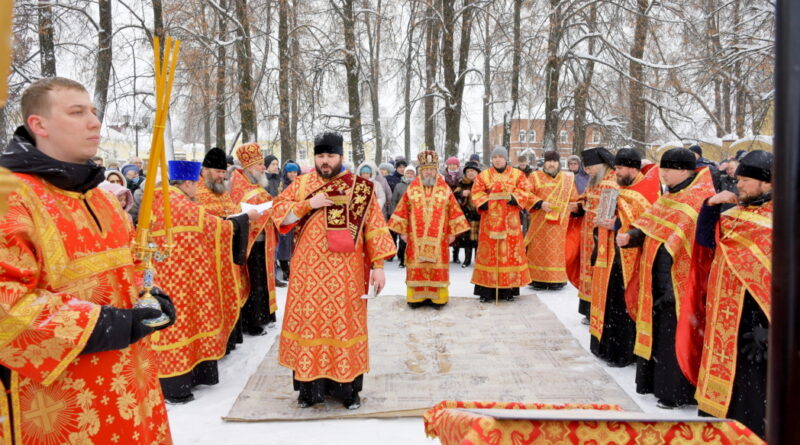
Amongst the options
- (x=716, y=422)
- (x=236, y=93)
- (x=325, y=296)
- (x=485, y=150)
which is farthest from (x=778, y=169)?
(x=485, y=150)

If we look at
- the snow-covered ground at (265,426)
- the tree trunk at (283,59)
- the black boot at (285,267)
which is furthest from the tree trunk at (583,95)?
the snow-covered ground at (265,426)

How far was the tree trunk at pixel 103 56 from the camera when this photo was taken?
11102 mm

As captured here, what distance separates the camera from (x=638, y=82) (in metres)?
12.9

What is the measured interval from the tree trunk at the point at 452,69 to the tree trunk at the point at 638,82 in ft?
13.8

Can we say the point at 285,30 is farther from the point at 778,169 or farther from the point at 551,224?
the point at 778,169

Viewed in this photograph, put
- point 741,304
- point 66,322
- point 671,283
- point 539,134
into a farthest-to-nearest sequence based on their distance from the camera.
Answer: point 539,134 → point 671,283 → point 741,304 → point 66,322

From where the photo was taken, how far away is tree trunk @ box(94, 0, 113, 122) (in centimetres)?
1110

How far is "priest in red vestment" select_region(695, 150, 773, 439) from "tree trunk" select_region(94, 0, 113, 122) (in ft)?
37.5

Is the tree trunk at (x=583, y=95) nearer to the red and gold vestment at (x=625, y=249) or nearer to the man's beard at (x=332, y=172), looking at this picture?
the red and gold vestment at (x=625, y=249)

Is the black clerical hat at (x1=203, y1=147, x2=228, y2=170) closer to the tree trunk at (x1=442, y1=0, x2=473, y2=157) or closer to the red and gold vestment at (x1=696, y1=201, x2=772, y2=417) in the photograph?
the red and gold vestment at (x1=696, y1=201, x2=772, y2=417)

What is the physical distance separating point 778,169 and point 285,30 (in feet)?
47.9

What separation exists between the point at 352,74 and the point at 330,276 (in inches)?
456

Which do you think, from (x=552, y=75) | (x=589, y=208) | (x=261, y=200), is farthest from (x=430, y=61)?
(x=261, y=200)

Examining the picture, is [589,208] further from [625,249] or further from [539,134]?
[539,134]
